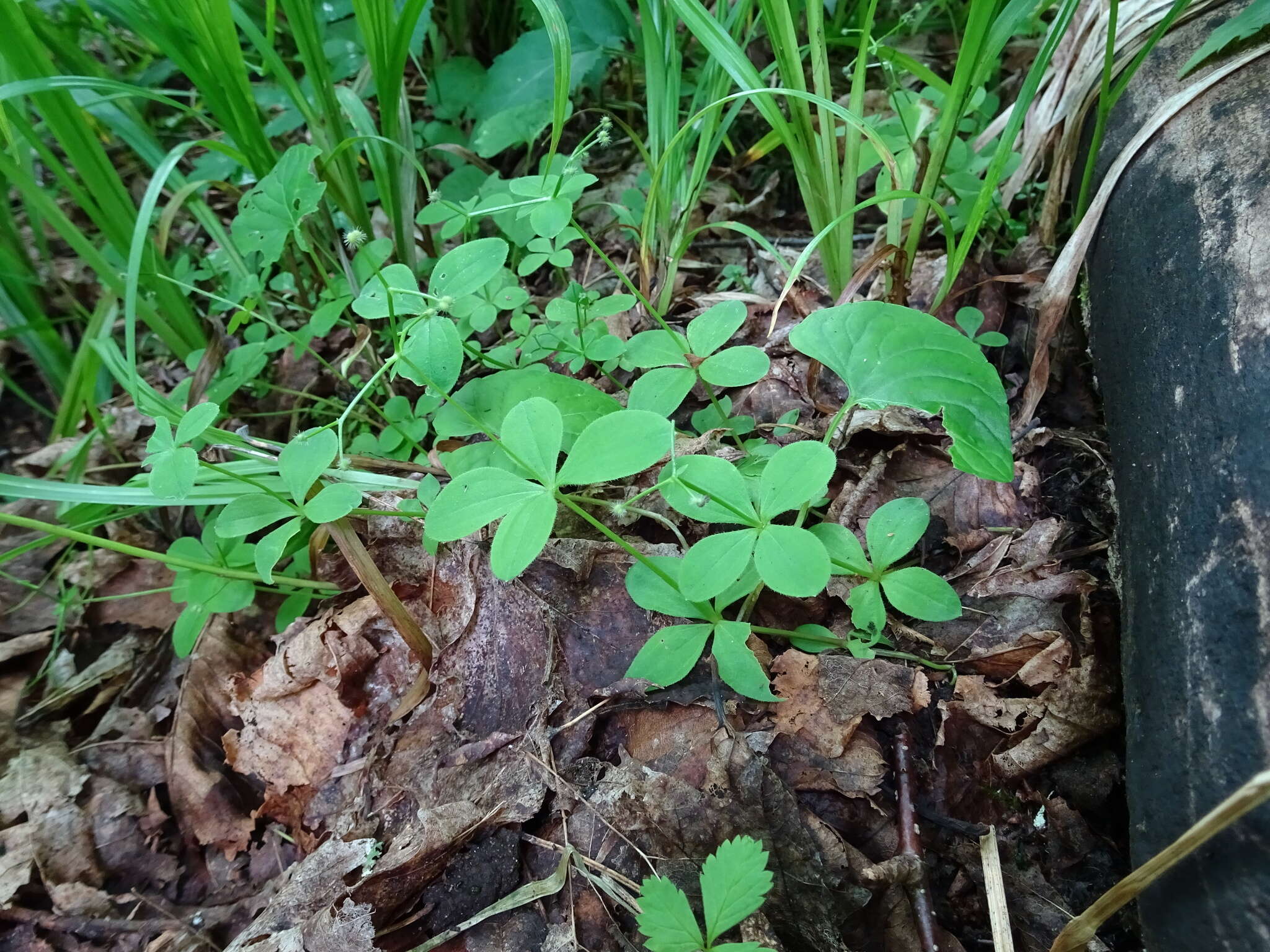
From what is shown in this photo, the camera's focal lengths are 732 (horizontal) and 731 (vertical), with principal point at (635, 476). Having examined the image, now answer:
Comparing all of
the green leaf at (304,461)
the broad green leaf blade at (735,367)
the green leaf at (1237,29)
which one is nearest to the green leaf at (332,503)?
the green leaf at (304,461)

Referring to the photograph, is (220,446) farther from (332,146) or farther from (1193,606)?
(1193,606)

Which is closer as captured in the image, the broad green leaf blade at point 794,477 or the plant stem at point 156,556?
the broad green leaf blade at point 794,477

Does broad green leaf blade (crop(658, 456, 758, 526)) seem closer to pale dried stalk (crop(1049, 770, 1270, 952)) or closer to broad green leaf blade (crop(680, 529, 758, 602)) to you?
broad green leaf blade (crop(680, 529, 758, 602))

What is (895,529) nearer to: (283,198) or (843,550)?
(843,550)

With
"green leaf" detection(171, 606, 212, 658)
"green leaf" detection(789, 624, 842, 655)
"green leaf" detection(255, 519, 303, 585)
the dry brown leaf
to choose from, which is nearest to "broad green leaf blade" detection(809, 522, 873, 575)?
"green leaf" detection(789, 624, 842, 655)

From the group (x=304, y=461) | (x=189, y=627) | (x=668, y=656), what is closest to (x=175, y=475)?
(x=304, y=461)

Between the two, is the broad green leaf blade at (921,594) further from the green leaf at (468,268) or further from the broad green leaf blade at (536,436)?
the green leaf at (468,268)
